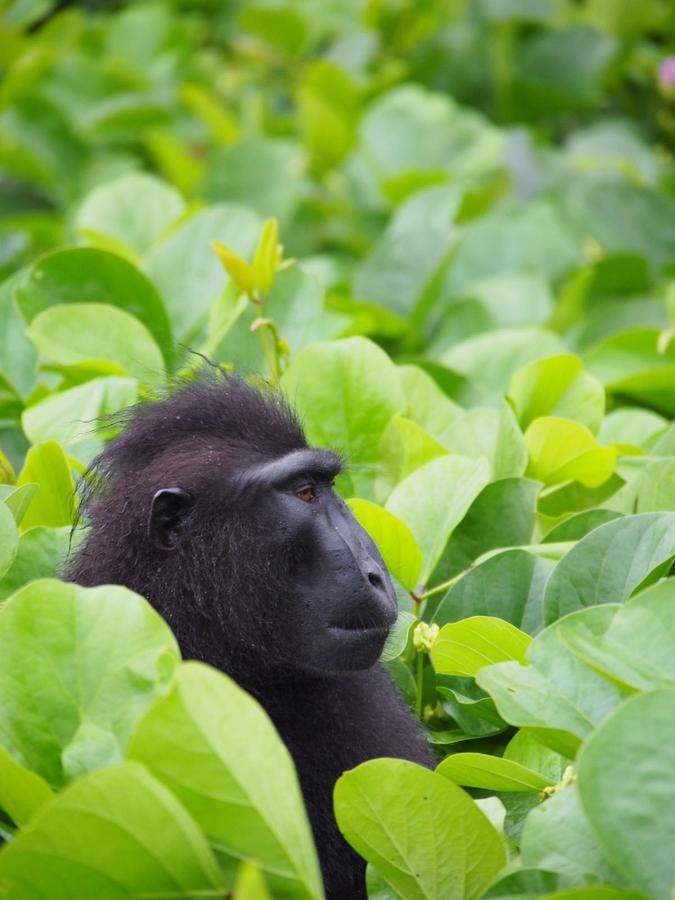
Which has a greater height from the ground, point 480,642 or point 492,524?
point 480,642

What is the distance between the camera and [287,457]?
1.94 metres

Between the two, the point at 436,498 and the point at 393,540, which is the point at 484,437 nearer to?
the point at 436,498

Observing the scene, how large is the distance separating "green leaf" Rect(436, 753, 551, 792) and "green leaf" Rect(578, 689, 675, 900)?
0.27m

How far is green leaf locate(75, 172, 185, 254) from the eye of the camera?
3.32 meters

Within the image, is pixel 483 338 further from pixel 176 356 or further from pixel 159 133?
pixel 159 133

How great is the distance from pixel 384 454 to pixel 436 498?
0.25m

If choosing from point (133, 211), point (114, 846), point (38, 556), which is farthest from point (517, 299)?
point (114, 846)

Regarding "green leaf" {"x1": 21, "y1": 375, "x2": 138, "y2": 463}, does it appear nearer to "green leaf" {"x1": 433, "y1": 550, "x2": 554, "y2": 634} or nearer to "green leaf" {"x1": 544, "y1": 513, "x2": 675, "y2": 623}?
"green leaf" {"x1": 433, "y1": 550, "x2": 554, "y2": 634}

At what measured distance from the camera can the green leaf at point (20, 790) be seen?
1453mm

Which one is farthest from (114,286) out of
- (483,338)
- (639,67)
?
(639,67)

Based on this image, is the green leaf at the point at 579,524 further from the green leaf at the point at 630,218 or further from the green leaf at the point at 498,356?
the green leaf at the point at 630,218

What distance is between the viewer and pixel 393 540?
2035 mm

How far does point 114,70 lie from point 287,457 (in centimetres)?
371

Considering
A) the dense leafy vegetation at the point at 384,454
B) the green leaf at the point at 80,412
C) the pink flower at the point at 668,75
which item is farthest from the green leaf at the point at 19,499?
the pink flower at the point at 668,75
